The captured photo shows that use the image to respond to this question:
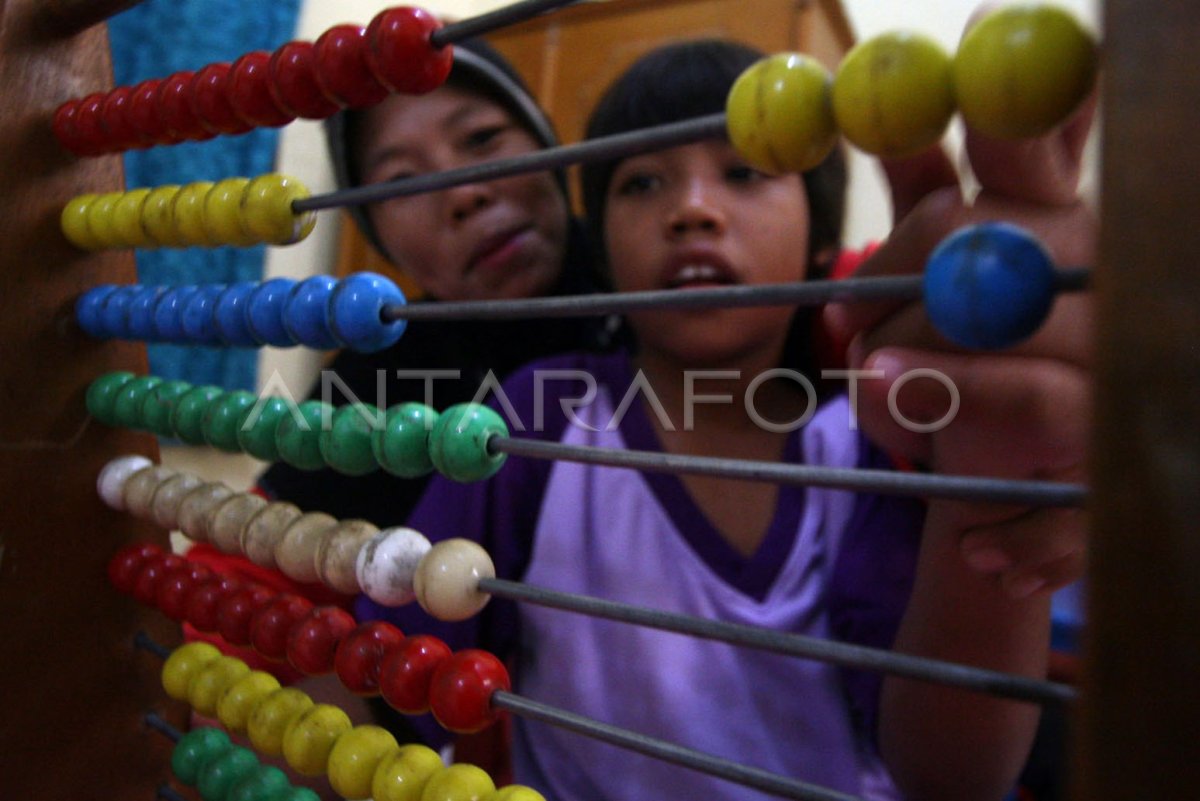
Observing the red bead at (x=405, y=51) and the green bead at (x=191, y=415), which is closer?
the red bead at (x=405, y=51)

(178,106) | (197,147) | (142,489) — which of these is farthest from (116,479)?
(197,147)

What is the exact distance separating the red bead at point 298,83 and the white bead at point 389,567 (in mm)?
223

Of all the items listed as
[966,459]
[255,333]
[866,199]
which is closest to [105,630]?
[255,333]

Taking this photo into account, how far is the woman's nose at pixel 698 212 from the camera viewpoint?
58 centimetres

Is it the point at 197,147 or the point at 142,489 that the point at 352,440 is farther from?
the point at 197,147

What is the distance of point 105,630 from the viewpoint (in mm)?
497

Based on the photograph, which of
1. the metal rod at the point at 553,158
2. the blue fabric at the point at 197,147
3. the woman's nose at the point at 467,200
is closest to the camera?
the metal rod at the point at 553,158

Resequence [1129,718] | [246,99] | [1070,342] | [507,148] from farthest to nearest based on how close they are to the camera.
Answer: [507,148] → [246,99] → [1070,342] → [1129,718]

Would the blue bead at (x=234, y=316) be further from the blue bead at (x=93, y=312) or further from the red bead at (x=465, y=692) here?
the red bead at (x=465, y=692)

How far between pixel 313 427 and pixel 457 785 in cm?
20

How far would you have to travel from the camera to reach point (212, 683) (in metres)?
0.45

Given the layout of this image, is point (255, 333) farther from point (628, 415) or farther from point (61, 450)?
point (628, 415)

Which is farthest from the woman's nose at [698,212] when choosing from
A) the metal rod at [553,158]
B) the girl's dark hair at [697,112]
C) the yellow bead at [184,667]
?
the yellow bead at [184,667]

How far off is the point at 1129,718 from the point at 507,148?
78 cm
